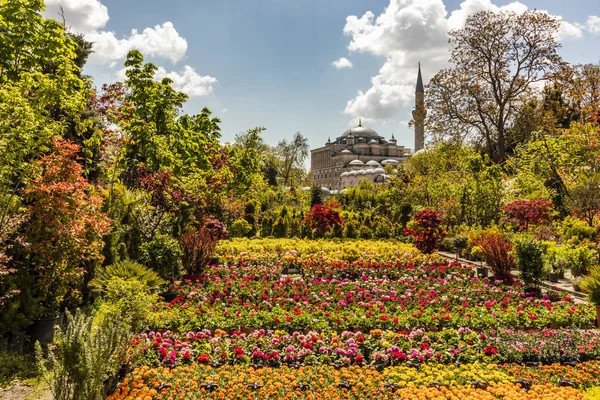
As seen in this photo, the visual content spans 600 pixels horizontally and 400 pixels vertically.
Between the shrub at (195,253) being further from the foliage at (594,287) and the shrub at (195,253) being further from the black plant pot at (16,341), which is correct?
the foliage at (594,287)

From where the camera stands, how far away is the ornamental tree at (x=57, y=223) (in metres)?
6.12

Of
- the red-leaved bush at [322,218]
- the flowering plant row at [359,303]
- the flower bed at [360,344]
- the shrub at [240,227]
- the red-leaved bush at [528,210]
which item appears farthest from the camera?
the shrub at [240,227]

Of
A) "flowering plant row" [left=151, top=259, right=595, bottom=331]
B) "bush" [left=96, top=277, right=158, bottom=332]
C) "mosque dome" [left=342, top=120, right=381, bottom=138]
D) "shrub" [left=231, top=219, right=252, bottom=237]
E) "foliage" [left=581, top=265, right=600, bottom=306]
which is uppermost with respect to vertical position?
"mosque dome" [left=342, top=120, right=381, bottom=138]

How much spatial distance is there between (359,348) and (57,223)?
4.75 meters

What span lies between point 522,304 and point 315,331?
14.5 feet

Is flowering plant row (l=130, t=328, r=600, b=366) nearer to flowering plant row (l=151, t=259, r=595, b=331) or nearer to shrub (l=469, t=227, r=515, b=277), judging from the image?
flowering plant row (l=151, t=259, r=595, b=331)

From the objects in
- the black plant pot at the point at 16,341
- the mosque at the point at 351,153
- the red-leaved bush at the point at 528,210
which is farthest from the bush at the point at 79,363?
the mosque at the point at 351,153

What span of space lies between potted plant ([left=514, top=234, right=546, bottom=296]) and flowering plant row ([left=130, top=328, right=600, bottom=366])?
3.19 metres

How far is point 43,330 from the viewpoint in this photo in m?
6.34

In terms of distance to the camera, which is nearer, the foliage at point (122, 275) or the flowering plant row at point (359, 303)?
the flowering plant row at point (359, 303)

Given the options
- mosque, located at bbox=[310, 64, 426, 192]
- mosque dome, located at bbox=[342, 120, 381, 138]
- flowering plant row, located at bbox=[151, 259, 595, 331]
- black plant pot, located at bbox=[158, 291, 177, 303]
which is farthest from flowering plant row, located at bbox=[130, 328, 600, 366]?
mosque dome, located at bbox=[342, 120, 381, 138]

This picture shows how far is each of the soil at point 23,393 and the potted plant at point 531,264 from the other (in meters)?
9.19

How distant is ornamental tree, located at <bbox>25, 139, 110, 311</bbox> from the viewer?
6117 mm

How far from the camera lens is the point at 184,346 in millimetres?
5848
